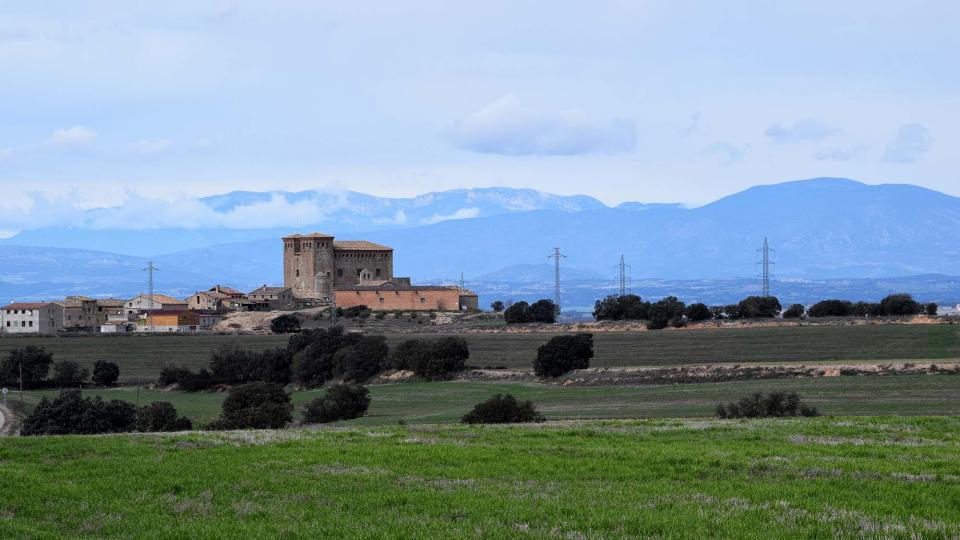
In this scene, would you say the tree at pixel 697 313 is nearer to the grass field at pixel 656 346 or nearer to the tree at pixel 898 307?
the grass field at pixel 656 346

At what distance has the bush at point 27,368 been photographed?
84500mm

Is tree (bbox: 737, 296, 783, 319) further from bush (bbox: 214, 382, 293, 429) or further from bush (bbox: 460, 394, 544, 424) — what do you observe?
bush (bbox: 460, 394, 544, 424)

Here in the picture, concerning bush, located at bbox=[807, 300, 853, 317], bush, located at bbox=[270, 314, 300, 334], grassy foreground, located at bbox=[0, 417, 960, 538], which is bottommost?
grassy foreground, located at bbox=[0, 417, 960, 538]

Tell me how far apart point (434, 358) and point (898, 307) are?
1891 inches

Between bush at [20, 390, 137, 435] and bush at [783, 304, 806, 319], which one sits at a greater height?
bush at [783, 304, 806, 319]

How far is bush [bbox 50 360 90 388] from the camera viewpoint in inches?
3406

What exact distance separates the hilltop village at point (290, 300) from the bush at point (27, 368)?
4246cm

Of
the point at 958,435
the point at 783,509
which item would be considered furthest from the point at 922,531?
the point at 958,435

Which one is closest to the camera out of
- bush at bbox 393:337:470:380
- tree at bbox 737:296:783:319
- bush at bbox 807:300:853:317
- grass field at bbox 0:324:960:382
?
grass field at bbox 0:324:960:382

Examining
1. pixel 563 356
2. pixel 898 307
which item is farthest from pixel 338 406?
pixel 898 307

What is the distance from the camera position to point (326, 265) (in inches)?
6132

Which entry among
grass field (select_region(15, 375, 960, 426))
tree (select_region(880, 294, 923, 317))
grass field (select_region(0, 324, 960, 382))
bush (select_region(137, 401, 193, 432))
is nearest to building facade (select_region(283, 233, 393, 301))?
→ grass field (select_region(0, 324, 960, 382))

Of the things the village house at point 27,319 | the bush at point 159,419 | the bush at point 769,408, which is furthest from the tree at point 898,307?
the village house at point 27,319

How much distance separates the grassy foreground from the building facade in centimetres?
13355
